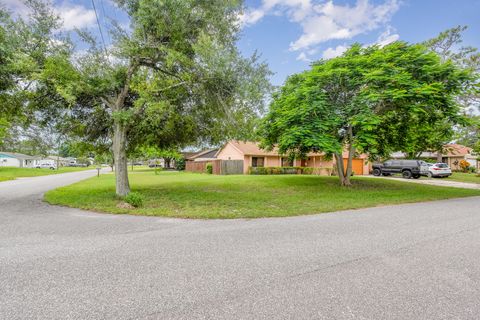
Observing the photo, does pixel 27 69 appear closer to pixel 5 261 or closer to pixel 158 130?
pixel 158 130

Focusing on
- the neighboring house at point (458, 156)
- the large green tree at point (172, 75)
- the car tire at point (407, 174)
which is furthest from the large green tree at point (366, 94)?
the neighboring house at point (458, 156)

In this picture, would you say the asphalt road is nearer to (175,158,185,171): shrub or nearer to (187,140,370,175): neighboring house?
(187,140,370,175): neighboring house

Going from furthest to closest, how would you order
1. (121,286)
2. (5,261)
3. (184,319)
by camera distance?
(5,261) → (121,286) → (184,319)

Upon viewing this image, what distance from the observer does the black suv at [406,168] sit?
22625mm

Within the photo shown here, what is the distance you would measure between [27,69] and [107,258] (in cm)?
797

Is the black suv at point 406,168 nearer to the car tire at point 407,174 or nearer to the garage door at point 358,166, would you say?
the car tire at point 407,174

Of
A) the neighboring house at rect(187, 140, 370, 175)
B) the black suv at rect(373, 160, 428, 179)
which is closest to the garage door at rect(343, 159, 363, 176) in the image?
the neighboring house at rect(187, 140, 370, 175)

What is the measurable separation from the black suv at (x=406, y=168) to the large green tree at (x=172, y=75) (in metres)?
20.0

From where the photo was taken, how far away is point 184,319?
242cm

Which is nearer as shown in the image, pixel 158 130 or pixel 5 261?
pixel 5 261

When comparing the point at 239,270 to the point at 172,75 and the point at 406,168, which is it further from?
the point at 406,168

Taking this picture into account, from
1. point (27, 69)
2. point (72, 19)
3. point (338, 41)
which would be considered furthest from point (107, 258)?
point (338, 41)

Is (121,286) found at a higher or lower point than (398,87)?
lower

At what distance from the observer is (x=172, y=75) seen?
10414 mm
